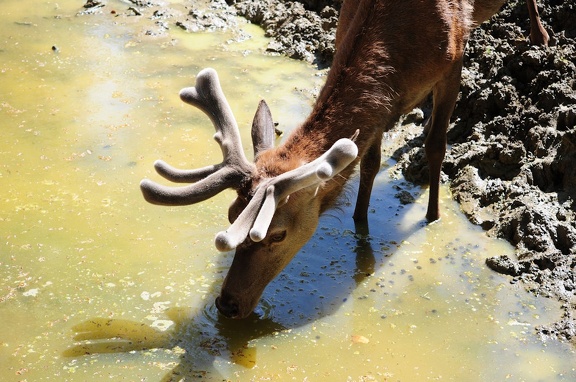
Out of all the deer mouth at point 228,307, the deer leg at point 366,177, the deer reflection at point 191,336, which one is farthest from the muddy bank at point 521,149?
the deer mouth at point 228,307

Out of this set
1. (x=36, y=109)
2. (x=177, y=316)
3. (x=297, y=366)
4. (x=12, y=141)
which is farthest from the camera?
(x=36, y=109)

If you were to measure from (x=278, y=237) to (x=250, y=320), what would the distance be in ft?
2.02

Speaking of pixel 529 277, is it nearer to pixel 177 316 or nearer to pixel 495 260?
pixel 495 260

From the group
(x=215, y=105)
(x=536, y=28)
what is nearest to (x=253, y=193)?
(x=215, y=105)

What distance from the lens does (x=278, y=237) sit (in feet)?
15.2

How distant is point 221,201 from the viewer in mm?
5992

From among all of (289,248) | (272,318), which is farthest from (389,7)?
(272,318)

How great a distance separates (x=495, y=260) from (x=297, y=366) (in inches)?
67.3

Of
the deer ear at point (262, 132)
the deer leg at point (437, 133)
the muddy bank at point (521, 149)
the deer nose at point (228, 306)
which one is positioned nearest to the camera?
the deer nose at point (228, 306)

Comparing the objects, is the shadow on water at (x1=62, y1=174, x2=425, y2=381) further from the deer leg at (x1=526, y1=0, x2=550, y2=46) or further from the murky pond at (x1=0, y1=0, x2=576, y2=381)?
the deer leg at (x1=526, y1=0, x2=550, y2=46)

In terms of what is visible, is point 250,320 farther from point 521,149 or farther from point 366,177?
point 521,149

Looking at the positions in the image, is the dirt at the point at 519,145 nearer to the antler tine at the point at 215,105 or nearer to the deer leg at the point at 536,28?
the deer leg at the point at 536,28

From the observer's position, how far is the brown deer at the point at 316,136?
4305 mm

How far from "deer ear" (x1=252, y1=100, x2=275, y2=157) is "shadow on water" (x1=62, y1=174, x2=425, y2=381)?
99cm
